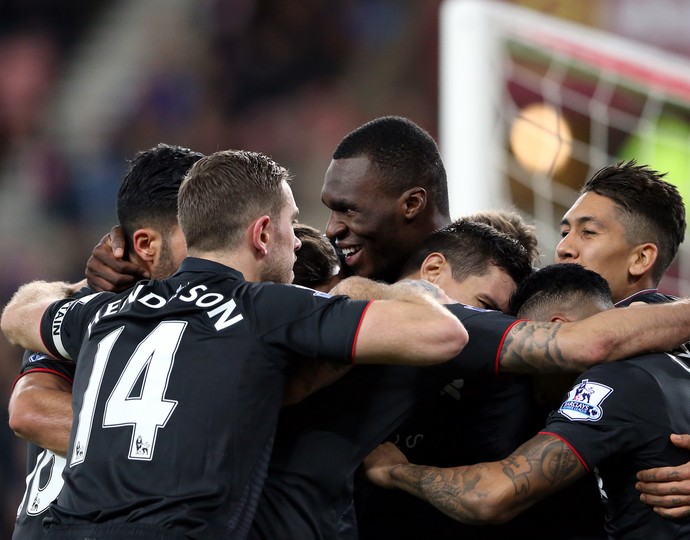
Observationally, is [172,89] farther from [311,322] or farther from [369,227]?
[311,322]

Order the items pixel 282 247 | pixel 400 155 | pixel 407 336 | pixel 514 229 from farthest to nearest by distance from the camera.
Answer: pixel 514 229 < pixel 400 155 < pixel 282 247 < pixel 407 336

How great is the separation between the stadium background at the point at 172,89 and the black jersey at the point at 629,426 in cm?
643

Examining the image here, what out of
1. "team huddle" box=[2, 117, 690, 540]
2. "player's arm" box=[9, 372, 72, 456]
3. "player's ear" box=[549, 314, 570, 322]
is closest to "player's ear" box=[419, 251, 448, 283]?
"team huddle" box=[2, 117, 690, 540]

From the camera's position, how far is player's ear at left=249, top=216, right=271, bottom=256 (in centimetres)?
298

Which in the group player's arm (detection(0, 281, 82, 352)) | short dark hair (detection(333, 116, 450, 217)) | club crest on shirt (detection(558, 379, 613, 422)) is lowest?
player's arm (detection(0, 281, 82, 352))

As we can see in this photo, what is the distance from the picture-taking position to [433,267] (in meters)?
3.40

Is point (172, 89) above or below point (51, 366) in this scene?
above

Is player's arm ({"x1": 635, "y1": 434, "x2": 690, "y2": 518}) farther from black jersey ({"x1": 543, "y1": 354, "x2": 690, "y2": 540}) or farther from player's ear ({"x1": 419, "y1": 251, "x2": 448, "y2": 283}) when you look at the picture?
player's ear ({"x1": 419, "y1": 251, "x2": 448, "y2": 283})

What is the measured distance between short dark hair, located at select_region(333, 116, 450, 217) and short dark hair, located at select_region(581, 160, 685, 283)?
2.15ft

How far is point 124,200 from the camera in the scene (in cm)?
365

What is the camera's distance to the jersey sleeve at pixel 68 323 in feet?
10.5

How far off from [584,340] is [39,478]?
1988 mm

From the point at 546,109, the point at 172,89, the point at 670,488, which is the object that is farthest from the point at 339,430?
the point at 172,89

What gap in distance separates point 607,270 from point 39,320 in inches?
84.0
